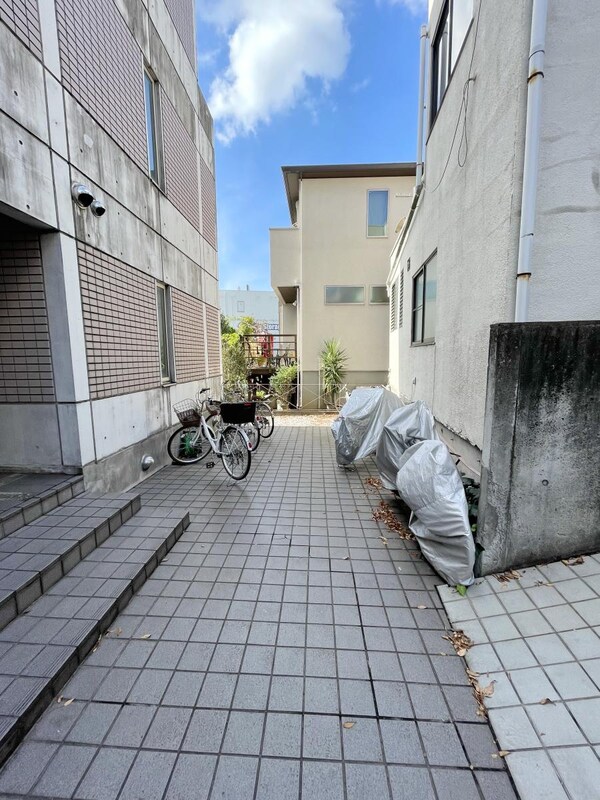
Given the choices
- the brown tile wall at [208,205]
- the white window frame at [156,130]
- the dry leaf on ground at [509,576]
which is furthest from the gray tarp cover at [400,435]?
the brown tile wall at [208,205]

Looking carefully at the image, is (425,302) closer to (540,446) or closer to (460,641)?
(540,446)

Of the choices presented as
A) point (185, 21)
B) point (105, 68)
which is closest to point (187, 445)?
point (105, 68)

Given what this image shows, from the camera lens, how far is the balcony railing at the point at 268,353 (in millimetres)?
14070

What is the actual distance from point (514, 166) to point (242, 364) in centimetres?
1212

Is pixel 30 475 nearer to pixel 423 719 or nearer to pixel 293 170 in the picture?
pixel 423 719

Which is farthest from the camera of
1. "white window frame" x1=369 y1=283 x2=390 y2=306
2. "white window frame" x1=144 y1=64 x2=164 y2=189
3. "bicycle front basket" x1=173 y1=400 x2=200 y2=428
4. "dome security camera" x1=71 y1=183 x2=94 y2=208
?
"white window frame" x1=369 y1=283 x2=390 y2=306

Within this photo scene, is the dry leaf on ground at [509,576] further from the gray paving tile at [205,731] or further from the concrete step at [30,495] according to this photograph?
the concrete step at [30,495]

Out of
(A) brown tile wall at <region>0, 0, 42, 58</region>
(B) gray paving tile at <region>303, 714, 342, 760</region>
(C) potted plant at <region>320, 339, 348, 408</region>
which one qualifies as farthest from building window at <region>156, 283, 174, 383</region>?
(C) potted plant at <region>320, 339, 348, 408</region>

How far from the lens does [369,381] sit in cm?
1166

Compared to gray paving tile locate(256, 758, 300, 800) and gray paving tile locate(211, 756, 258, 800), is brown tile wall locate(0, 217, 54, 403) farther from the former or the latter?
gray paving tile locate(256, 758, 300, 800)

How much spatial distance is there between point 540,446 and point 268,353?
41.7 ft

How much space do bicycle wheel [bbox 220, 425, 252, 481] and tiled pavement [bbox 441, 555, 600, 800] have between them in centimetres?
295

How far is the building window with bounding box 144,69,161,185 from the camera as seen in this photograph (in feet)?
17.6

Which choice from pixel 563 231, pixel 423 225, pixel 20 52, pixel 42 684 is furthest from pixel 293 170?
pixel 42 684
